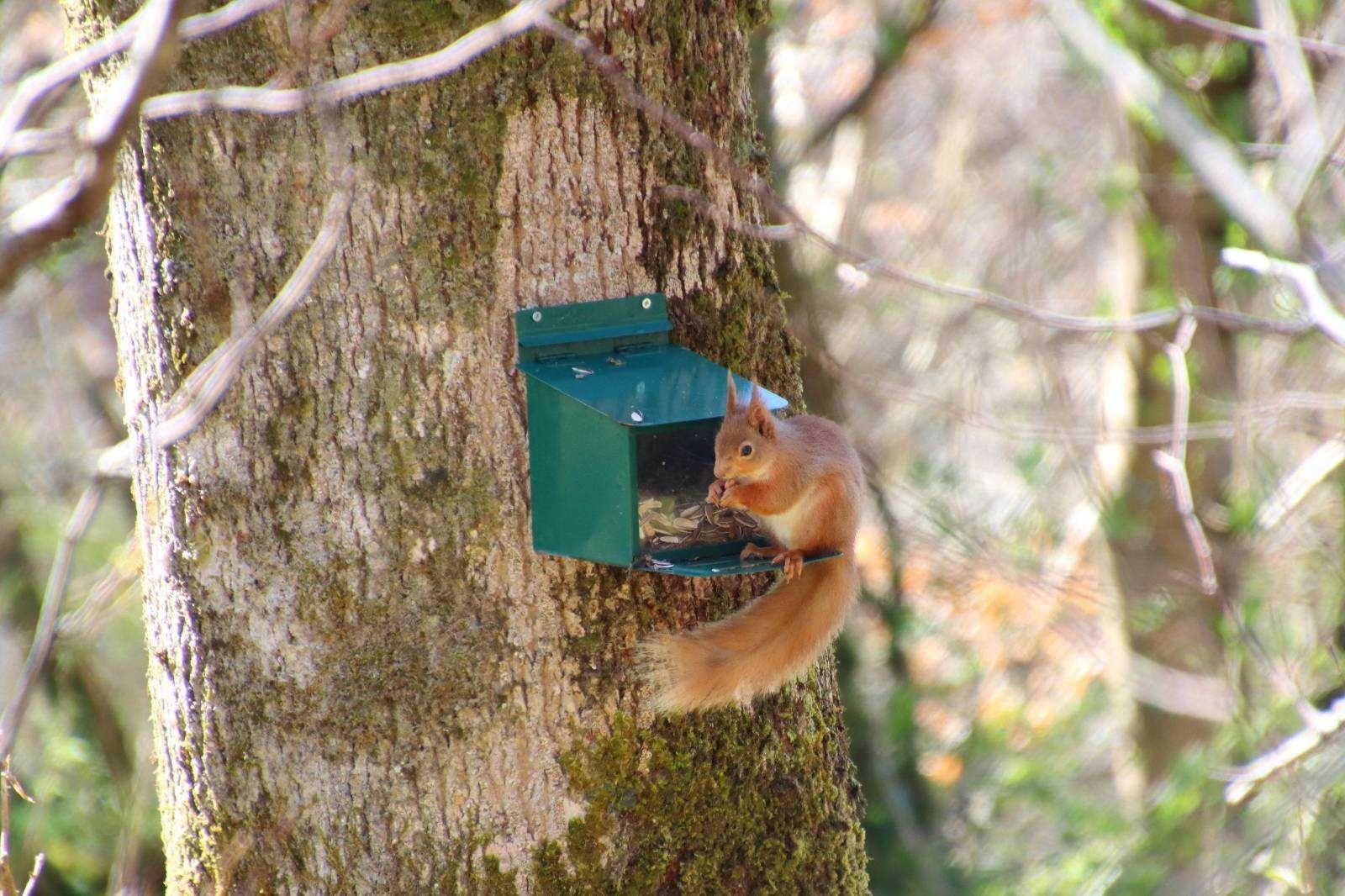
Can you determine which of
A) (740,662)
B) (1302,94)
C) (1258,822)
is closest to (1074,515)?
(1258,822)

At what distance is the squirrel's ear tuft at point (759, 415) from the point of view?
77.9 inches

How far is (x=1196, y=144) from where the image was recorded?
7.95 ft

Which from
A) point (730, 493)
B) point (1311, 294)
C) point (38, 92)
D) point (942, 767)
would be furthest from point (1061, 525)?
point (38, 92)

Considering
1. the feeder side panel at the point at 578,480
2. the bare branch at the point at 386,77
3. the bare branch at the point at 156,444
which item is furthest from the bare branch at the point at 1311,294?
the bare branch at the point at 156,444

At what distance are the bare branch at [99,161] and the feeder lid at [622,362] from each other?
945 mm

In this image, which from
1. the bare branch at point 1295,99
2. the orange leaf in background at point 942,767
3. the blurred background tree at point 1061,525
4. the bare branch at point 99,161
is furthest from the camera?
the orange leaf in background at point 942,767

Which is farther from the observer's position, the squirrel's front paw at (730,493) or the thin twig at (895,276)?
the squirrel's front paw at (730,493)

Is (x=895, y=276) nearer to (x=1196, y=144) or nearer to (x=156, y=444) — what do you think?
(x=1196, y=144)

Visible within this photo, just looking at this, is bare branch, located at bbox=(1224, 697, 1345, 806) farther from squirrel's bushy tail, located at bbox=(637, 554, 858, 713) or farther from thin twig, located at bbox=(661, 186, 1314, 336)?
squirrel's bushy tail, located at bbox=(637, 554, 858, 713)

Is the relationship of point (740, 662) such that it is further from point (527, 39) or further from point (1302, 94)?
point (1302, 94)

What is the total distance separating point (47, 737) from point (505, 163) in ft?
11.3

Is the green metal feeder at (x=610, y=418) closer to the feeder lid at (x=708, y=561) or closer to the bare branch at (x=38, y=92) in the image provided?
the feeder lid at (x=708, y=561)

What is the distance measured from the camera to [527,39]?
1.90 meters

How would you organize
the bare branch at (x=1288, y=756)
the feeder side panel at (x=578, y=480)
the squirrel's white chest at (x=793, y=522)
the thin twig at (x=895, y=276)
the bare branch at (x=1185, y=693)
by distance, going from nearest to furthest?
1. the feeder side panel at (x=578, y=480)
2. the thin twig at (x=895, y=276)
3. the squirrel's white chest at (x=793, y=522)
4. the bare branch at (x=1288, y=756)
5. the bare branch at (x=1185, y=693)
